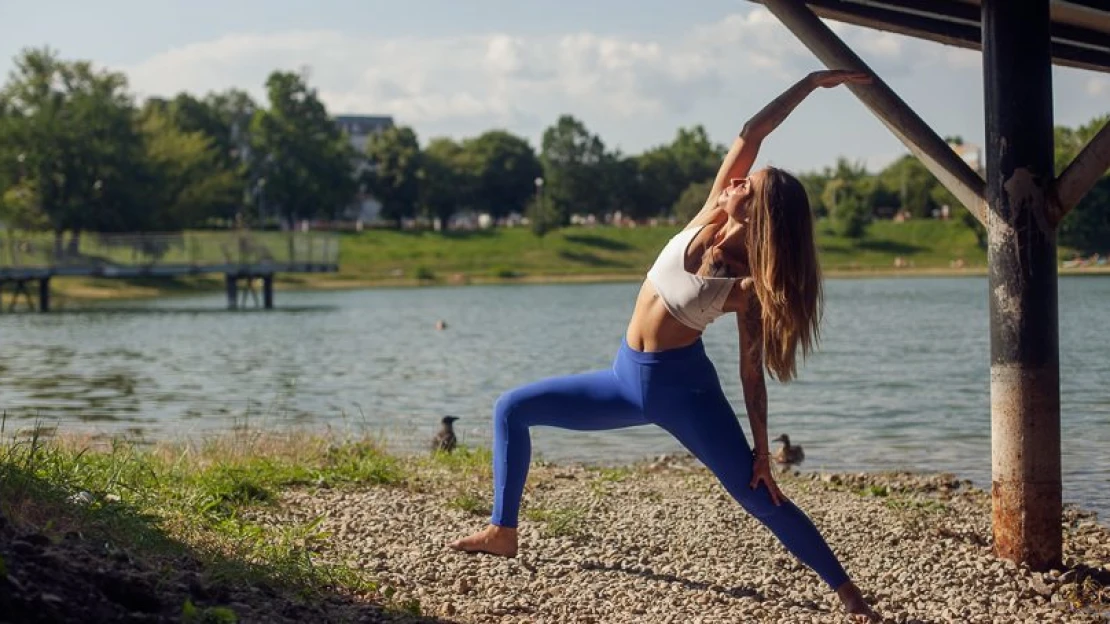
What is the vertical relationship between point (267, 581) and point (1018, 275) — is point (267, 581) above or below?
below

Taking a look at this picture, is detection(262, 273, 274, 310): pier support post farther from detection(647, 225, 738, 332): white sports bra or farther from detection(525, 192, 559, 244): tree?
detection(647, 225, 738, 332): white sports bra

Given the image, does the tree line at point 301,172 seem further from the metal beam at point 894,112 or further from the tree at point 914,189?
the metal beam at point 894,112

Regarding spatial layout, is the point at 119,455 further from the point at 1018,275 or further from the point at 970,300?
the point at 970,300

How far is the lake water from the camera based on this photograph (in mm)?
15219

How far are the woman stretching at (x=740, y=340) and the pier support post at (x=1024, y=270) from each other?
5.09 ft

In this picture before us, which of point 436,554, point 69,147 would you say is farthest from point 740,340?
point 69,147

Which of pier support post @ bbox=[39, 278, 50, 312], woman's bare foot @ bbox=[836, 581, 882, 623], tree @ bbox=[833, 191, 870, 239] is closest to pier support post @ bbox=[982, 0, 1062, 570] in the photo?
woman's bare foot @ bbox=[836, 581, 882, 623]

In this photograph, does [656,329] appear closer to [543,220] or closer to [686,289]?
[686,289]

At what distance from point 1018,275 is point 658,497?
312 centimetres

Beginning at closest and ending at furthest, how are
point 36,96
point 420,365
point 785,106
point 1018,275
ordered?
point 785,106 < point 1018,275 < point 420,365 < point 36,96

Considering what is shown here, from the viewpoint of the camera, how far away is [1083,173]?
716 cm

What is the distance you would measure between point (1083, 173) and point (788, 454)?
6921 mm

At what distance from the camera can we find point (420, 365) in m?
30.4

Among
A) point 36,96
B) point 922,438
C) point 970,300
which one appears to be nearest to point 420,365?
point 922,438
